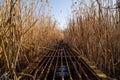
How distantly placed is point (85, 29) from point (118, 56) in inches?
56.5

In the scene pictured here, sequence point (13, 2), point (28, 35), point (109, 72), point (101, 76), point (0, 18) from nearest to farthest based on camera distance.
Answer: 1. point (13, 2)
2. point (0, 18)
3. point (101, 76)
4. point (109, 72)
5. point (28, 35)

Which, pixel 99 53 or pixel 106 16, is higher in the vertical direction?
pixel 106 16

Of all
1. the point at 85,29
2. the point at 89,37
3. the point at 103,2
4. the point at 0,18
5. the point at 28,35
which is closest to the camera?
the point at 0,18

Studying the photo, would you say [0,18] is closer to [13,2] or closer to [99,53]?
[13,2]

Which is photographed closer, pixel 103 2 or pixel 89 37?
pixel 103 2

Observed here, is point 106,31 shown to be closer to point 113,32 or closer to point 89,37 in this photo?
point 113,32

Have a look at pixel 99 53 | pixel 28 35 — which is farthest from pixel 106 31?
pixel 28 35

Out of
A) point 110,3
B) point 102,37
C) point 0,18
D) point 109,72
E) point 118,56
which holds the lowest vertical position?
point 109,72

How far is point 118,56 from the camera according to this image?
3.17 meters

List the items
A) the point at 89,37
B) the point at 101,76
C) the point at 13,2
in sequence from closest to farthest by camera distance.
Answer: the point at 13,2, the point at 101,76, the point at 89,37

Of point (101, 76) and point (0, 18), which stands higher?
point (0, 18)

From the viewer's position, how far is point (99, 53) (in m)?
3.21

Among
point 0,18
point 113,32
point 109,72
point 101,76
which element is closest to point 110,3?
point 113,32

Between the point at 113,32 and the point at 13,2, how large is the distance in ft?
6.40
